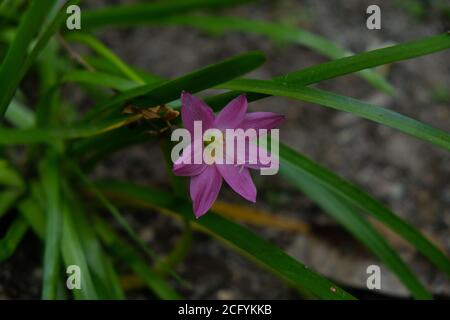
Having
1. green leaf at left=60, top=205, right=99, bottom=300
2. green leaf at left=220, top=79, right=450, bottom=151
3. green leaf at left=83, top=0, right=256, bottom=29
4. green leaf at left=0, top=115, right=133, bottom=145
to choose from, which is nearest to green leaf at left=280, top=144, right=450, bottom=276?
green leaf at left=220, top=79, right=450, bottom=151

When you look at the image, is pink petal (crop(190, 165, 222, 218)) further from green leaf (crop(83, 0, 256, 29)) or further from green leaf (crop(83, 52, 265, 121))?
green leaf (crop(83, 0, 256, 29))

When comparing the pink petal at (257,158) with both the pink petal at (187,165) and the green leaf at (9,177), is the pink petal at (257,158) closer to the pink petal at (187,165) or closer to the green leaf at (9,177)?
the pink petal at (187,165)

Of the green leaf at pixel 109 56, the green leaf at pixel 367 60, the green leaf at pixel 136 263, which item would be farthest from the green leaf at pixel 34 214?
the green leaf at pixel 367 60

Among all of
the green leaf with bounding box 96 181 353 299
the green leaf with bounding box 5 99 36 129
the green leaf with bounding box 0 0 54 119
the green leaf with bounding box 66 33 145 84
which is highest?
the green leaf with bounding box 66 33 145 84

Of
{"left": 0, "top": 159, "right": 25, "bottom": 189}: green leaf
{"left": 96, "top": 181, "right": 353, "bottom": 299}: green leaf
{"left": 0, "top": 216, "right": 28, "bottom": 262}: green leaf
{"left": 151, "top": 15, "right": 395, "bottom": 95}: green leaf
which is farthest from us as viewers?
Result: {"left": 151, "top": 15, "right": 395, "bottom": 95}: green leaf

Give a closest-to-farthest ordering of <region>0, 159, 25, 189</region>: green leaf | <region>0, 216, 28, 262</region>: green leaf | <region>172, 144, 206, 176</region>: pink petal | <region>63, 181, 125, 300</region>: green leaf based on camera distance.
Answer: <region>172, 144, 206, 176</region>: pink petal < <region>0, 216, 28, 262</region>: green leaf < <region>63, 181, 125, 300</region>: green leaf < <region>0, 159, 25, 189</region>: green leaf
